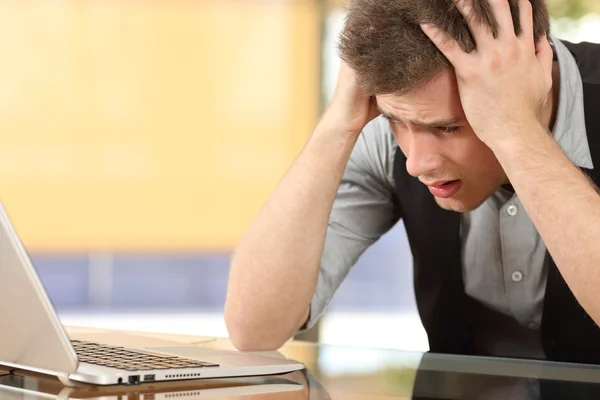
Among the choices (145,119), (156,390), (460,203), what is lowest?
(156,390)

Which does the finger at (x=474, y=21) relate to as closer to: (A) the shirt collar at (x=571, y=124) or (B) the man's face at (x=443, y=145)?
(B) the man's face at (x=443, y=145)

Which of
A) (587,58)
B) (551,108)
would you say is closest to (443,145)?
(551,108)

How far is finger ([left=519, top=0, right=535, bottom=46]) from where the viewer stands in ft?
4.83

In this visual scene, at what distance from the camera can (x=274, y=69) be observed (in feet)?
14.7

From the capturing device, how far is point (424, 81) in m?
1.43

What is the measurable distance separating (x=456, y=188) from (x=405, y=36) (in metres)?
0.27

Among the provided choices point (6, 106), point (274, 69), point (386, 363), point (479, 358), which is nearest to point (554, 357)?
point (479, 358)


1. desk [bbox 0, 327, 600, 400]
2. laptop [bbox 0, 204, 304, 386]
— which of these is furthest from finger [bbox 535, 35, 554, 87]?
laptop [bbox 0, 204, 304, 386]

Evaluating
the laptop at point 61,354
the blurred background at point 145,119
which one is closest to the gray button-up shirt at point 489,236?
the laptop at point 61,354

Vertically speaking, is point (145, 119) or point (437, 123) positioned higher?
point (145, 119)

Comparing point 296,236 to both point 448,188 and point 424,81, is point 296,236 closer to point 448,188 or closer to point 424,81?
point 448,188

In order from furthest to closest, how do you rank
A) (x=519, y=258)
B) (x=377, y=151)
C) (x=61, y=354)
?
(x=377, y=151), (x=519, y=258), (x=61, y=354)

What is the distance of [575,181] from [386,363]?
378 mm

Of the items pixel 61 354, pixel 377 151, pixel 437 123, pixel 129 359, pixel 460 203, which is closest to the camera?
pixel 61 354
